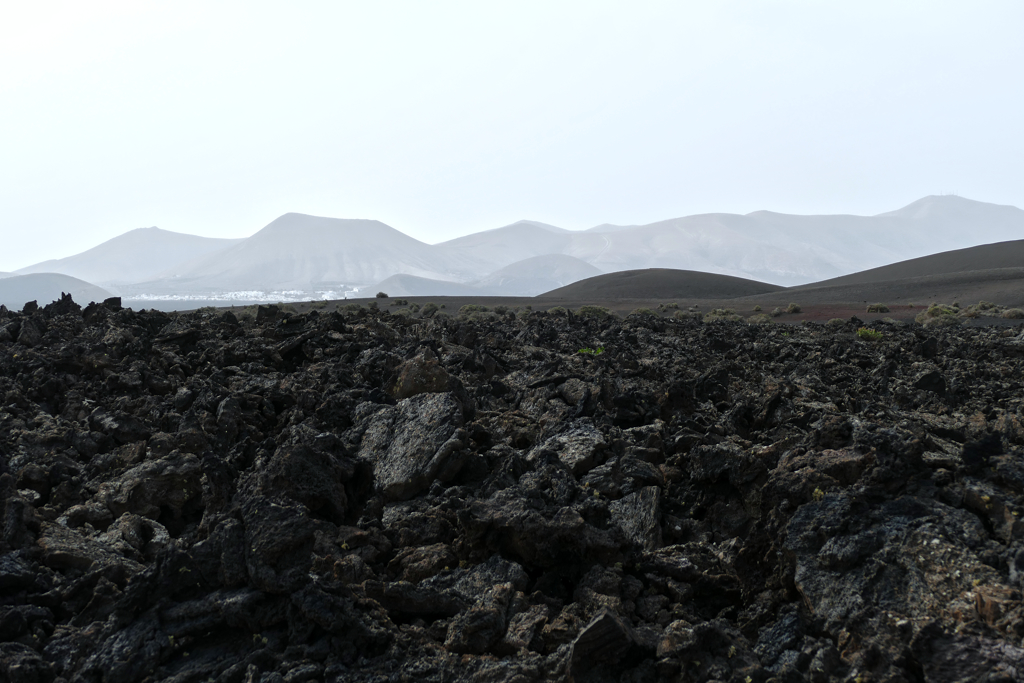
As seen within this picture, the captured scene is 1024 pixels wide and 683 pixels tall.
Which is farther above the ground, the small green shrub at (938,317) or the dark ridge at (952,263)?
the dark ridge at (952,263)

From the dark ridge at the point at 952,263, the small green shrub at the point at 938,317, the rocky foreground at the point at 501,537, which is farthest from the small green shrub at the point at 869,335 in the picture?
the dark ridge at the point at 952,263

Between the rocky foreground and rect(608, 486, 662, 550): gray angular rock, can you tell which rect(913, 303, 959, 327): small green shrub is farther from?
rect(608, 486, 662, 550): gray angular rock

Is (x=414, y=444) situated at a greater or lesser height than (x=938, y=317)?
greater

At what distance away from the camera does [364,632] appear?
12.9 feet

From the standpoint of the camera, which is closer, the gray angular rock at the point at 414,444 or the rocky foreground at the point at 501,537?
the rocky foreground at the point at 501,537

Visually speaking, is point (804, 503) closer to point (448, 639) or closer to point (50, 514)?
point (448, 639)

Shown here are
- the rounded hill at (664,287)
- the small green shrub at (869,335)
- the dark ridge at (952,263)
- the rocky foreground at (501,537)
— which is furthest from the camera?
the rounded hill at (664,287)

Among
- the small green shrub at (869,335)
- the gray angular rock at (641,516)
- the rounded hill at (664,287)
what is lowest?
the gray angular rock at (641,516)

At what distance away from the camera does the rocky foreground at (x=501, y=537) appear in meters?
3.70

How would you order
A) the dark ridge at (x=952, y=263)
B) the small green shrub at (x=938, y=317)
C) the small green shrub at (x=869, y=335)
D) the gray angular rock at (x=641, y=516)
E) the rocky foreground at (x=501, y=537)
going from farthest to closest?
the dark ridge at (x=952, y=263), the small green shrub at (x=938, y=317), the small green shrub at (x=869, y=335), the gray angular rock at (x=641, y=516), the rocky foreground at (x=501, y=537)

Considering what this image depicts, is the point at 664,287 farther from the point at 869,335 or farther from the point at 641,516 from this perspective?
the point at 641,516

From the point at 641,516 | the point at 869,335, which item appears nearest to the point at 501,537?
Result: the point at 641,516

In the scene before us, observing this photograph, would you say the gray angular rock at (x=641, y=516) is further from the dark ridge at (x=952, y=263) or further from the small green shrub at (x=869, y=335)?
the dark ridge at (x=952, y=263)

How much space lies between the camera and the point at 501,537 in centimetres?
497
